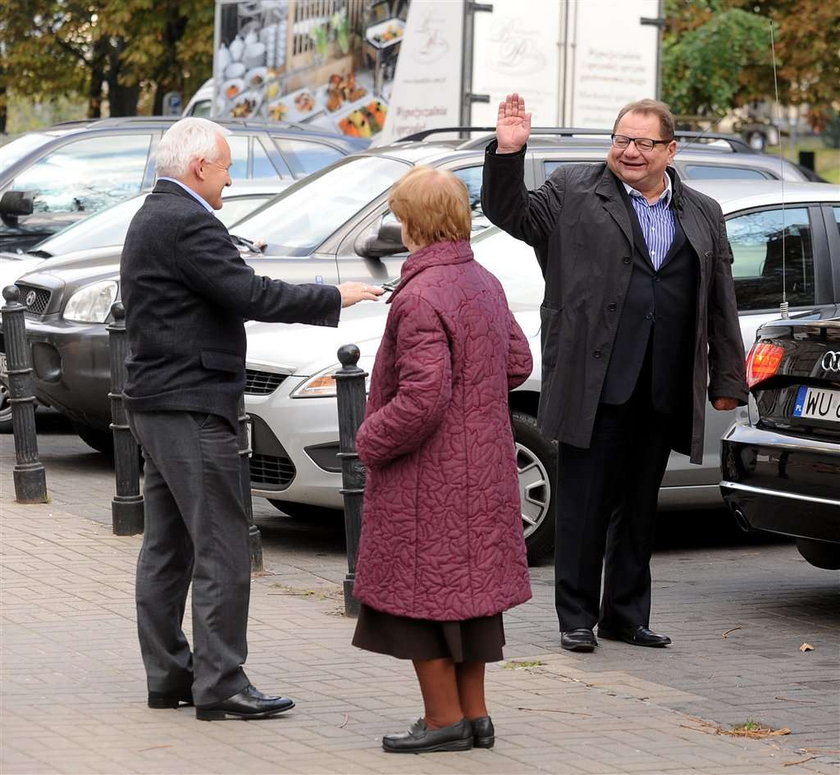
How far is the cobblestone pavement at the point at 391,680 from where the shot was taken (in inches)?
192

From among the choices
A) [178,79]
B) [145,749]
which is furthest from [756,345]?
[178,79]

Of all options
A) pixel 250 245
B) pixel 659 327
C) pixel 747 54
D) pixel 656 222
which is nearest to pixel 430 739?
pixel 659 327

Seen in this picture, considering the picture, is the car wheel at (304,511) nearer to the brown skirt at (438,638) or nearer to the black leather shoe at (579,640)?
the black leather shoe at (579,640)

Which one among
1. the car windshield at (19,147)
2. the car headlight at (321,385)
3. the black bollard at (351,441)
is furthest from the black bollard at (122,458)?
the car windshield at (19,147)

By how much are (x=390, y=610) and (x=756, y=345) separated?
2.68m

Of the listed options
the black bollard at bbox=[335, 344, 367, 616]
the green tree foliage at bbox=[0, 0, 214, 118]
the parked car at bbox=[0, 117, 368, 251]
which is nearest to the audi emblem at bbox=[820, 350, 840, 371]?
the black bollard at bbox=[335, 344, 367, 616]

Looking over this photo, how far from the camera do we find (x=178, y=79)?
102ft

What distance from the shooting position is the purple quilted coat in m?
4.70

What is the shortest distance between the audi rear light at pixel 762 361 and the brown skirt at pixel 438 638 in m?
2.32

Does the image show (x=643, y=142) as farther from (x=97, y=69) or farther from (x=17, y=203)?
(x=97, y=69)

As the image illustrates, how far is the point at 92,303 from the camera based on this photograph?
391 inches

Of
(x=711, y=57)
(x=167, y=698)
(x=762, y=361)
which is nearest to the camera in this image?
(x=167, y=698)

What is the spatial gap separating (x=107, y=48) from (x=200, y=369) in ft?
93.4

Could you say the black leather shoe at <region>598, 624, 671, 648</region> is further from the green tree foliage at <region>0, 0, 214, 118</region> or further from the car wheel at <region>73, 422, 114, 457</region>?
the green tree foliage at <region>0, 0, 214, 118</region>
